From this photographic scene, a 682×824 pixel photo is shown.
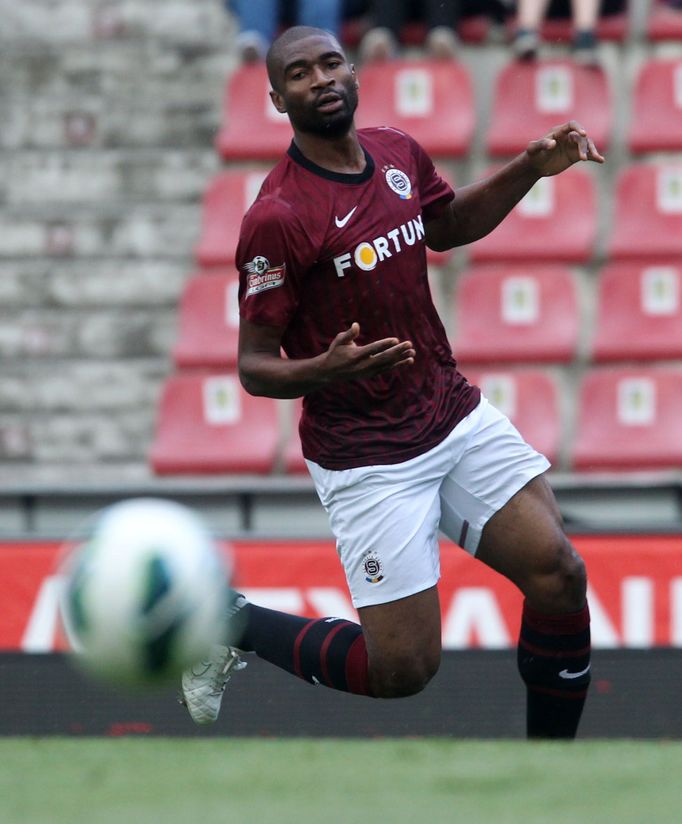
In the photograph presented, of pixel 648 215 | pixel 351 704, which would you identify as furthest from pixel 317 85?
pixel 648 215

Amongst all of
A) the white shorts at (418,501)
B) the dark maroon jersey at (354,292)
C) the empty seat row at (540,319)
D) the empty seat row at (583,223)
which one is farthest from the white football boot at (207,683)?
the empty seat row at (583,223)

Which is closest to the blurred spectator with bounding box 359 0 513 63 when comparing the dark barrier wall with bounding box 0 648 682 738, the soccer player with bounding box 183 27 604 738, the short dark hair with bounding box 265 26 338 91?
the dark barrier wall with bounding box 0 648 682 738

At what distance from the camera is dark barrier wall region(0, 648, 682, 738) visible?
533 cm

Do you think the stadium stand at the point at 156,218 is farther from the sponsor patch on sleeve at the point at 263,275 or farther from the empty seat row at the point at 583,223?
the sponsor patch on sleeve at the point at 263,275

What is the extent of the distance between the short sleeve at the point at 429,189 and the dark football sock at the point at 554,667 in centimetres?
114

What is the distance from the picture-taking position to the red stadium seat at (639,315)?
828 centimetres

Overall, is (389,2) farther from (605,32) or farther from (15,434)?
(15,434)

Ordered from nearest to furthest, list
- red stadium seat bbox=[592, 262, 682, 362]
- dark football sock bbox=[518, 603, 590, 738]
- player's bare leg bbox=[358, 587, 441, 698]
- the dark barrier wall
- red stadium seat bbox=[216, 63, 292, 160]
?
player's bare leg bbox=[358, 587, 441, 698] < dark football sock bbox=[518, 603, 590, 738] < the dark barrier wall < red stadium seat bbox=[592, 262, 682, 362] < red stadium seat bbox=[216, 63, 292, 160]

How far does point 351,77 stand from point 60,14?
670 cm

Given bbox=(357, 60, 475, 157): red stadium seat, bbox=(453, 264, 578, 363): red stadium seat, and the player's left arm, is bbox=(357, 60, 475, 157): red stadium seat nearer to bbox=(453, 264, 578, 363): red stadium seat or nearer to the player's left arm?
bbox=(453, 264, 578, 363): red stadium seat

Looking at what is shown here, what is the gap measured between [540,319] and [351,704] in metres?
A: 3.43

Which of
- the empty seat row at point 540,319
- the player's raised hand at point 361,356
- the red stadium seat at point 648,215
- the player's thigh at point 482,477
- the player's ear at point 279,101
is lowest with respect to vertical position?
the empty seat row at point 540,319

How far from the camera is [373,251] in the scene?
4094 millimetres

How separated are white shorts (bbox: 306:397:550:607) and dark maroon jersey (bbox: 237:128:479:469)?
46mm
